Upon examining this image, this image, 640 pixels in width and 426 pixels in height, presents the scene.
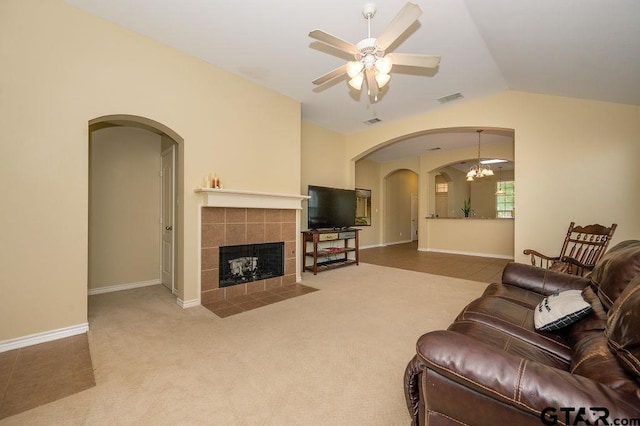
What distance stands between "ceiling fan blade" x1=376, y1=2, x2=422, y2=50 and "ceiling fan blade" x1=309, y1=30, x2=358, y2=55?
219 mm

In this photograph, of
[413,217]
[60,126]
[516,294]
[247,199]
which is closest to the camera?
[516,294]

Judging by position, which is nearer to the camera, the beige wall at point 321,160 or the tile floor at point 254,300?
the tile floor at point 254,300

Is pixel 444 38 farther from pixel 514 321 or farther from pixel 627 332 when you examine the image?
pixel 627 332

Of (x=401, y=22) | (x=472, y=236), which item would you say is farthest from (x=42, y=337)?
(x=472, y=236)

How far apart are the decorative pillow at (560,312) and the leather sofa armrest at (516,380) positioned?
2.58ft

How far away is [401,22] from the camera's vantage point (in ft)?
6.26

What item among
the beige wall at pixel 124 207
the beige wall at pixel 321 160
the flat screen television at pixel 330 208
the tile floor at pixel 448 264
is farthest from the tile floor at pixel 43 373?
the tile floor at pixel 448 264

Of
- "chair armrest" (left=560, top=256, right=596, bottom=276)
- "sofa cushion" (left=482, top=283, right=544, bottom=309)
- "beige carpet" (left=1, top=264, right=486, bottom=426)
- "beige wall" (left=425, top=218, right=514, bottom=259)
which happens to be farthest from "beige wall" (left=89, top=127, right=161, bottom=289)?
"beige wall" (left=425, top=218, right=514, bottom=259)

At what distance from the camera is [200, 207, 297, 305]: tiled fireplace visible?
3320 millimetres

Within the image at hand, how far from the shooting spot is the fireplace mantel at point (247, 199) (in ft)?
10.6

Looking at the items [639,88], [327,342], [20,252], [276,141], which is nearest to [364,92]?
[276,141]

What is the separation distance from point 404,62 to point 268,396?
2.85m

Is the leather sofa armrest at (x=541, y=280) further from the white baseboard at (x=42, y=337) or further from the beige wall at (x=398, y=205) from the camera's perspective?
the beige wall at (x=398, y=205)

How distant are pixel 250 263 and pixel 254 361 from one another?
6.34ft
